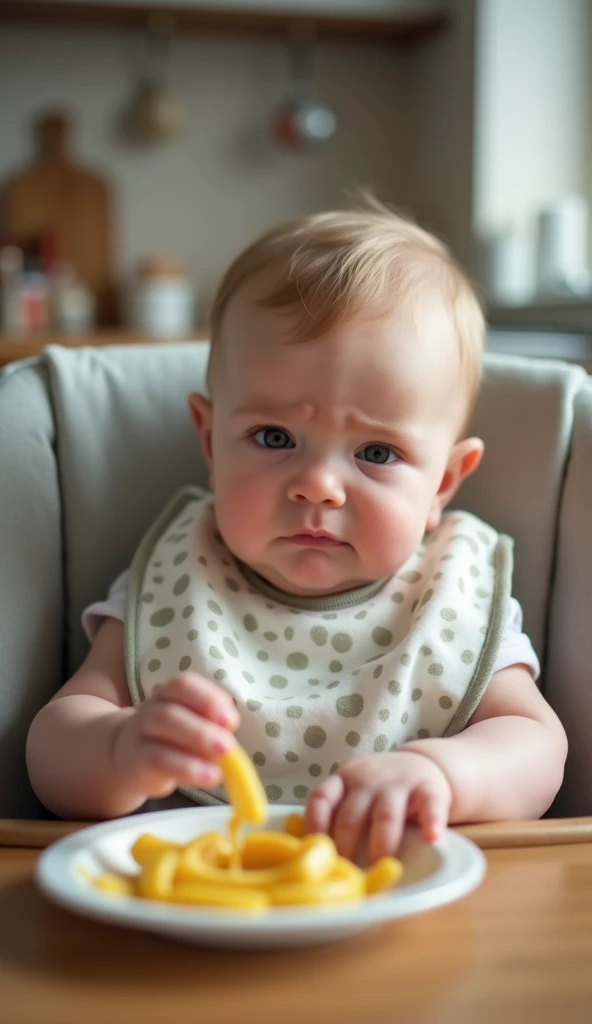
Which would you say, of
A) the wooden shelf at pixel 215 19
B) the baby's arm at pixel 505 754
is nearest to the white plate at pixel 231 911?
the baby's arm at pixel 505 754

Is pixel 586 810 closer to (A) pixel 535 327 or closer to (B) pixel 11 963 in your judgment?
(B) pixel 11 963

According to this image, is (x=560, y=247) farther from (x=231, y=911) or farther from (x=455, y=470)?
(x=231, y=911)

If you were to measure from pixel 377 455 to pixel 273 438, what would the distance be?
9 centimetres

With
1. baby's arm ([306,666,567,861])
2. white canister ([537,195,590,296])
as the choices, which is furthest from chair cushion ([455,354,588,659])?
white canister ([537,195,590,296])

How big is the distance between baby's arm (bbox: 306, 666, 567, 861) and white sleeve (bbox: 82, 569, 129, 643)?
1.09ft

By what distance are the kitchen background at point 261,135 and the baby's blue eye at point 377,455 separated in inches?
77.3

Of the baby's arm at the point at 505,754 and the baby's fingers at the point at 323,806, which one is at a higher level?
the baby's fingers at the point at 323,806

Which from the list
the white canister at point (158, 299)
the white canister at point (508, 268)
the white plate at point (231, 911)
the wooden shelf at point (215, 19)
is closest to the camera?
the white plate at point (231, 911)

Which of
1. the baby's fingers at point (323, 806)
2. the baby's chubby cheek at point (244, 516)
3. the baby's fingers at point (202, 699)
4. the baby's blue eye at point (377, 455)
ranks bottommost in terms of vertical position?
the baby's fingers at point (323, 806)

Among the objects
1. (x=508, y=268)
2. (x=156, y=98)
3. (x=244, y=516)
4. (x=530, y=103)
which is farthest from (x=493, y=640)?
(x=156, y=98)

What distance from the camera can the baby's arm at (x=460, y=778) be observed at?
743mm

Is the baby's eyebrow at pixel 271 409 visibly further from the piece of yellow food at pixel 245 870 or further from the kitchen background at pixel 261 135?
the kitchen background at pixel 261 135

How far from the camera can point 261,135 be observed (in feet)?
11.5

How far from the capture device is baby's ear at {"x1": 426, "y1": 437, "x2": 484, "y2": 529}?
1139mm
